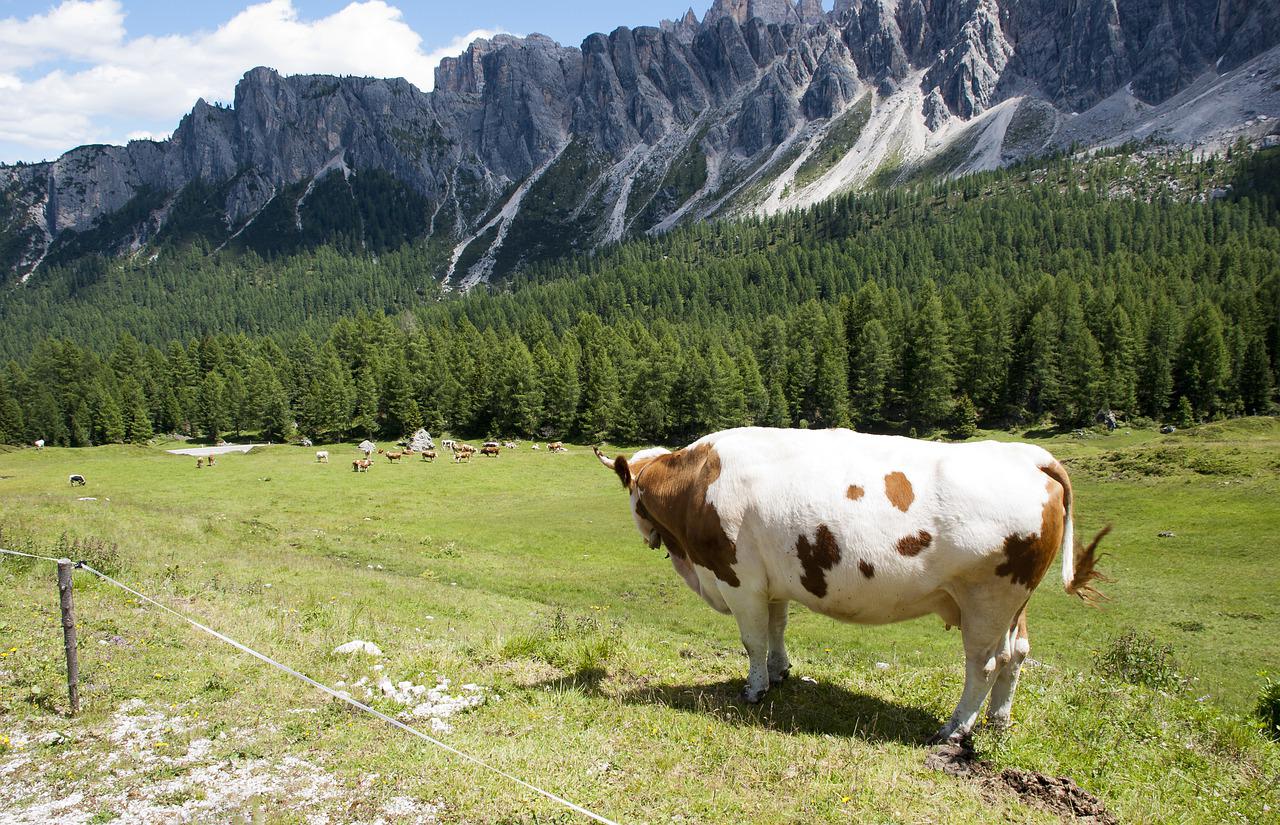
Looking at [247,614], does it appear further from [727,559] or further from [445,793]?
[727,559]

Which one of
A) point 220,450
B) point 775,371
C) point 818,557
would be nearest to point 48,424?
point 220,450

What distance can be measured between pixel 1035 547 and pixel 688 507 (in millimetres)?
4055

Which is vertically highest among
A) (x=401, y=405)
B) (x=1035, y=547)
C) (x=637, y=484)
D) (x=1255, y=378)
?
(x=637, y=484)

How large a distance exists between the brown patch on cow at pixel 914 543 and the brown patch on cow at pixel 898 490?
0.30 m

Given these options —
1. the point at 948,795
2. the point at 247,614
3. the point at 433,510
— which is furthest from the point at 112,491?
the point at 948,795

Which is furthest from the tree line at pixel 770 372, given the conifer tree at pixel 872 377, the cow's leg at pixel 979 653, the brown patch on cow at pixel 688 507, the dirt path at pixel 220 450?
the cow's leg at pixel 979 653

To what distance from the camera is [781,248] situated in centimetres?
19312

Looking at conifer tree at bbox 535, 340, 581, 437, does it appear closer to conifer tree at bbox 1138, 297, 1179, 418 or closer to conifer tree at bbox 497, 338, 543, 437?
conifer tree at bbox 497, 338, 543, 437

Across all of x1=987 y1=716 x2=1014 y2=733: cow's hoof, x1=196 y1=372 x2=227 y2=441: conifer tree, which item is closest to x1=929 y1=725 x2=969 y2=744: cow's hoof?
x1=987 y1=716 x2=1014 y2=733: cow's hoof

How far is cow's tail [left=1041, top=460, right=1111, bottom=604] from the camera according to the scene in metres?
7.48

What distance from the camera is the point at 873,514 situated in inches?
299

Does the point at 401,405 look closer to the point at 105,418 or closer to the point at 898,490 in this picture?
the point at 105,418

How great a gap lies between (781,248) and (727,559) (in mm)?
194742

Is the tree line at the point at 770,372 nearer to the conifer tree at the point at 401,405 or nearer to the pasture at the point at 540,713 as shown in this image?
the conifer tree at the point at 401,405
